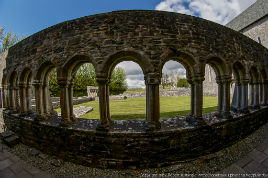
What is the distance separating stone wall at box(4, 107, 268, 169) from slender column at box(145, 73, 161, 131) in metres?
0.25

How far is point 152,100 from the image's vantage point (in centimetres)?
313

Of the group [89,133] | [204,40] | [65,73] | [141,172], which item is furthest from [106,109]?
[204,40]

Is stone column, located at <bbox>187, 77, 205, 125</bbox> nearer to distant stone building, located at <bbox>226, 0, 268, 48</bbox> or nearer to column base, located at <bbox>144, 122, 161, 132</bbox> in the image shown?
column base, located at <bbox>144, 122, 161, 132</bbox>

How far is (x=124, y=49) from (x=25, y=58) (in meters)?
4.29

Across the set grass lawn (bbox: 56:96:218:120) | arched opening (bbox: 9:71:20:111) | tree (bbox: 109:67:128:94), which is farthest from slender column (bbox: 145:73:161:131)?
tree (bbox: 109:67:128:94)

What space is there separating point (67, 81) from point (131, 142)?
2761mm

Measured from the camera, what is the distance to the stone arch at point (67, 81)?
3455 millimetres

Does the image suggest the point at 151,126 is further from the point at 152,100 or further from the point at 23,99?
the point at 23,99

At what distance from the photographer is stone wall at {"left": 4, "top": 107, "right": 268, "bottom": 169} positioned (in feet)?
10.1

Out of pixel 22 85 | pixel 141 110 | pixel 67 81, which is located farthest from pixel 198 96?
pixel 22 85

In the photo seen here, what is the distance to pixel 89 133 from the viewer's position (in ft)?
10.6

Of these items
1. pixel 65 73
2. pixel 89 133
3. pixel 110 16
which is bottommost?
pixel 89 133

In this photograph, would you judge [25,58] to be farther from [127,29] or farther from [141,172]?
[141,172]

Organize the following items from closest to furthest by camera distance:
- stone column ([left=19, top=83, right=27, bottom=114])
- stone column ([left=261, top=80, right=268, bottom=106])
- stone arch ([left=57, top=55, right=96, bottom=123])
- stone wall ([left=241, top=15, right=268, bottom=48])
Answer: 1. stone arch ([left=57, top=55, right=96, bottom=123])
2. stone column ([left=19, top=83, right=27, bottom=114])
3. stone column ([left=261, top=80, right=268, bottom=106])
4. stone wall ([left=241, top=15, right=268, bottom=48])
